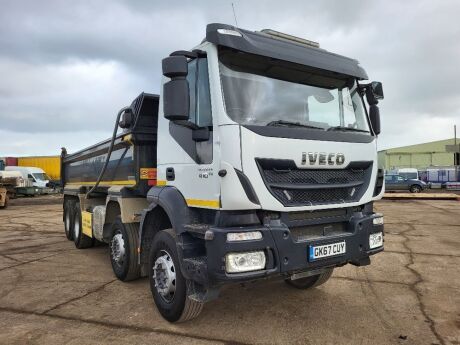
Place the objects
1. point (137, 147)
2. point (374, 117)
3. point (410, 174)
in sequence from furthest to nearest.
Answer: point (410, 174) → point (137, 147) → point (374, 117)

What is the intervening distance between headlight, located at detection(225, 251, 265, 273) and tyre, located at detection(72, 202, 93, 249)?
582 centimetres

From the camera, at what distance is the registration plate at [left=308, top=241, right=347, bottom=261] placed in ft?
12.3


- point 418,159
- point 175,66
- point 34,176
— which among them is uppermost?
point 418,159

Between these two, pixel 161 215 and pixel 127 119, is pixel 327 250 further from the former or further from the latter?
pixel 127 119

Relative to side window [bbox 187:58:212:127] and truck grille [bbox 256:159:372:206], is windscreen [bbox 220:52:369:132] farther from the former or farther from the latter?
truck grille [bbox 256:159:372:206]

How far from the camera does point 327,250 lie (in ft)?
12.6

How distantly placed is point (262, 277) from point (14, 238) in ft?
30.0

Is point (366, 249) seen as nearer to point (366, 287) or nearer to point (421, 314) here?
point (421, 314)

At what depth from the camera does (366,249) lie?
4219 mm

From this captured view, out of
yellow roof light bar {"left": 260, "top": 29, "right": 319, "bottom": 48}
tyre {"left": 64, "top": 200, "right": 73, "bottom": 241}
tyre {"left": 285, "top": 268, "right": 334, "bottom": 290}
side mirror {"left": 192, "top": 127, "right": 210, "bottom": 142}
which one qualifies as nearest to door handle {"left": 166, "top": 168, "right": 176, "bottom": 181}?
side mirror {"left": 192, "top": 127, "right": 210, "bottom": 142}

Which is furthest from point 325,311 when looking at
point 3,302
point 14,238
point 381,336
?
point 14,238

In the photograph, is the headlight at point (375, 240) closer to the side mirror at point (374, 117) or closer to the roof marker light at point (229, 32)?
the side mirror at point (374, 117)

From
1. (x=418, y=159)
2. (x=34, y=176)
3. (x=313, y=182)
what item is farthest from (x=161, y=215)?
(x=418, y=159)

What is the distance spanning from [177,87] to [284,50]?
119 centimetres
